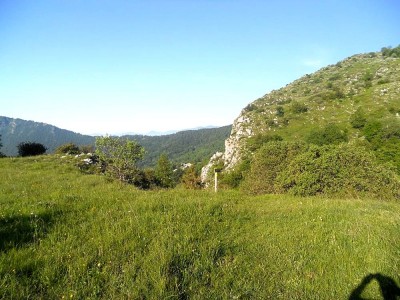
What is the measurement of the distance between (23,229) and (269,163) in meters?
19.2

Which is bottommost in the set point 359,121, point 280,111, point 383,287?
point 383,287

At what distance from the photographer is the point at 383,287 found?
4.79 m

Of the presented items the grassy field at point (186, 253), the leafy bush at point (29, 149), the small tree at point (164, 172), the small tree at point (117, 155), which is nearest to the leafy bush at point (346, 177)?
the grassy field at point (186, 253)

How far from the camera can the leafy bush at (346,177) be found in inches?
651

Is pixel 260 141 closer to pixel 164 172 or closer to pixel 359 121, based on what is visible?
pixel 359 121

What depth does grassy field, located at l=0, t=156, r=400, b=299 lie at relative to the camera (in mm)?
4234

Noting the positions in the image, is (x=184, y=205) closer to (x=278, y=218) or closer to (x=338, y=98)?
(x=278, y=218)

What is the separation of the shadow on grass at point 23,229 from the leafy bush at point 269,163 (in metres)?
16.8

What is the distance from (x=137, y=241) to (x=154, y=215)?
1.80 meters

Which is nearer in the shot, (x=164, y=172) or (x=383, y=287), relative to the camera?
(x=383, y=287)

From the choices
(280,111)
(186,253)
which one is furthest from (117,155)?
(280,111)

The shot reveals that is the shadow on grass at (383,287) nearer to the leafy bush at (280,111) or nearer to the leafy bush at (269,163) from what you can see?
the leafy bush at (269,163)

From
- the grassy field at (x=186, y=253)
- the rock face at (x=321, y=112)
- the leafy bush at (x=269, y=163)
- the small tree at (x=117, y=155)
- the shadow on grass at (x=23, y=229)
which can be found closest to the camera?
the grassy field at (x=186, y=253)

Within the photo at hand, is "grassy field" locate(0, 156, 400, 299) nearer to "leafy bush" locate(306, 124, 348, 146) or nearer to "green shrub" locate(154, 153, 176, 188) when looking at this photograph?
"leafy bush" locate(306, 124, 348, 146)
